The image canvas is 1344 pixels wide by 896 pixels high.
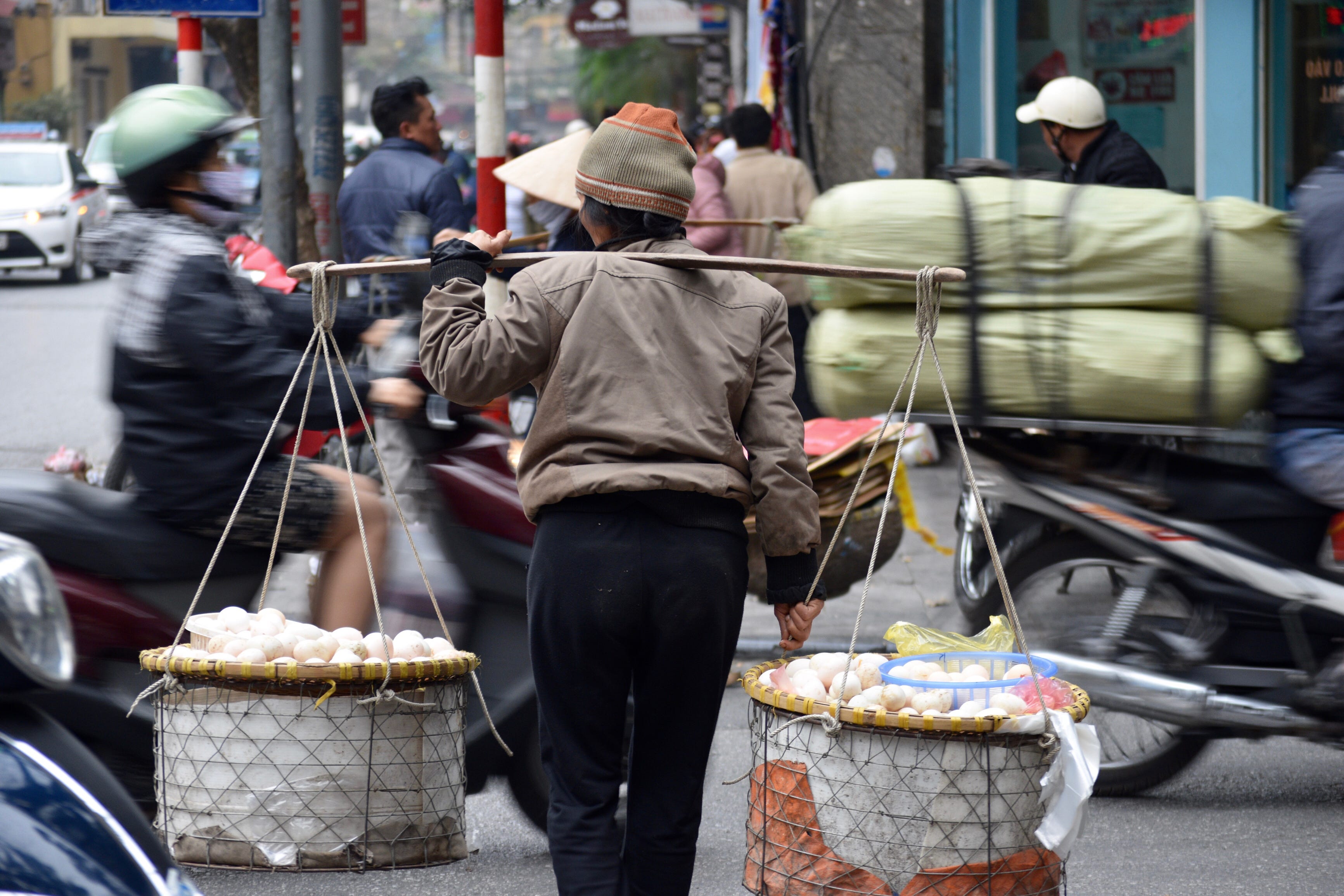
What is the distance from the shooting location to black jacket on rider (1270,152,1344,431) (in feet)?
12.3

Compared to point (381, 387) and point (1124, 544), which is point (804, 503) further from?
point (1124, 544)

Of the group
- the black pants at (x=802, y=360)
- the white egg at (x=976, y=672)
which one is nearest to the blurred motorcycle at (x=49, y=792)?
the white egg at (x=976, y=672)

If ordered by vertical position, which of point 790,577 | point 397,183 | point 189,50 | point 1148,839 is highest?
point 189,50

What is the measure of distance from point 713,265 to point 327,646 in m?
1.18

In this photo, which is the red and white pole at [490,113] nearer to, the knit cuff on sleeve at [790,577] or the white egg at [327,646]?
the white egg at [327,646]

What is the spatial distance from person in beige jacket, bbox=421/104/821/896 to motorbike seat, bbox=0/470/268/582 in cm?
111

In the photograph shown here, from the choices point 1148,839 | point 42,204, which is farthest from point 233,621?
point 42,204

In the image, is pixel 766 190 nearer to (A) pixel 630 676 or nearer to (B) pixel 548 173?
(B) pixel 548 173

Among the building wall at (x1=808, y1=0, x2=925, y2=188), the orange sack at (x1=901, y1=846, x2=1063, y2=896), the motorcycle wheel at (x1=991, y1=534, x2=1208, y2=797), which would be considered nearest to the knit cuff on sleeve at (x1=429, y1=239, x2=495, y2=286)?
the orange sack at (x1=901, y1=846, x2=1063, y2=896)

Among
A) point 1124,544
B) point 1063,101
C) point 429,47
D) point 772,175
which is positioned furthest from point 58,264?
point 429,47

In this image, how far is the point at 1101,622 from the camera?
4.17m

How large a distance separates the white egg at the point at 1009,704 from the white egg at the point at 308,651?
135cm

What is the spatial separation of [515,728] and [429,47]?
306 feet

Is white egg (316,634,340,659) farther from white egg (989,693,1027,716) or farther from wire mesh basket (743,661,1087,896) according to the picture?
white egg (989,693,1027,716)
